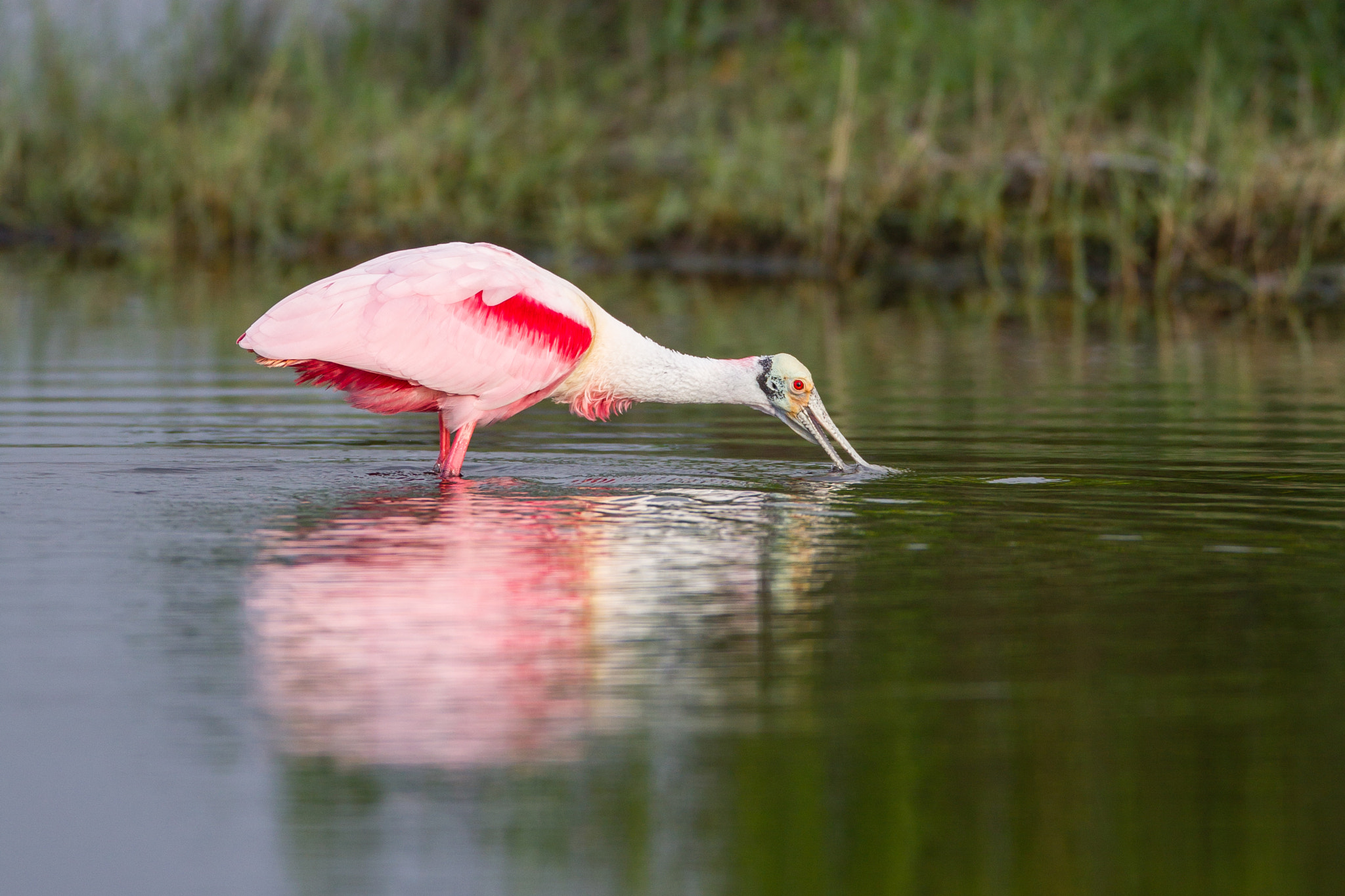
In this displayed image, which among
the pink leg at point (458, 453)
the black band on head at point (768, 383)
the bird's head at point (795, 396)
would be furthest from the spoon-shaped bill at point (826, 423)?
the pink leg at point (458, 453)

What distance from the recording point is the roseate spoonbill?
28.4 feet

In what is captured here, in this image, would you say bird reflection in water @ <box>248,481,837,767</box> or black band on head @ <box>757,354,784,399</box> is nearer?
bird reflection in water @ <box>248,481,837,767</box>

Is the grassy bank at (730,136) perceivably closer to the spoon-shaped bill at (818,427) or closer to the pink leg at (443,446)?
the spoon-shaped bill at (818,427)

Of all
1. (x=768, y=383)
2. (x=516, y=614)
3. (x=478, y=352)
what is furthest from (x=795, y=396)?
(x=516, y=614)

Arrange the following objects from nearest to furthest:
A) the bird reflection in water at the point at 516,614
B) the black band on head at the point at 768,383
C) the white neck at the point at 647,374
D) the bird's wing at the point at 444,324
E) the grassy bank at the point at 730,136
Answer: the bird reflection in water at the point at 516,614 < the bird's wing at the point at 444,324 < the white neck at the point at 647,374 < the black band on head at the point at 768,383 < the grassy bank at the point at 730,136

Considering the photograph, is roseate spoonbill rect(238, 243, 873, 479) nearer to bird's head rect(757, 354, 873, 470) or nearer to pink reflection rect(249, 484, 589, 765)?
bird's head rect(757, 354, 873, 470)

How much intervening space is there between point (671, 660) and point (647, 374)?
3.99 meters

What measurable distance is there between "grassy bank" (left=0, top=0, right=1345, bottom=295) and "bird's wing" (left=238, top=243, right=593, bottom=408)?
11.4 metres

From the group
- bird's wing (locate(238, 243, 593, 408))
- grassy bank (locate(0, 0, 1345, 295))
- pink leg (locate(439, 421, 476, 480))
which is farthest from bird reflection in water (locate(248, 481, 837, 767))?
grassy bank (locate(0, 0, 1345, 295))

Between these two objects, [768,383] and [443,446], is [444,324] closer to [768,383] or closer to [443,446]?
[443,446]

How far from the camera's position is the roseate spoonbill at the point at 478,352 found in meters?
8.66

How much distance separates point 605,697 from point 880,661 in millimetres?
792

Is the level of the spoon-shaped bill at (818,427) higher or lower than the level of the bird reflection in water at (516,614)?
higher

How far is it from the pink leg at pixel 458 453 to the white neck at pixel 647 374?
1.62 ft
